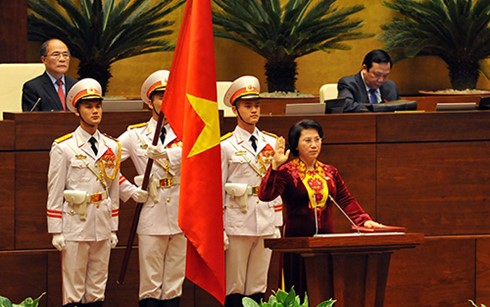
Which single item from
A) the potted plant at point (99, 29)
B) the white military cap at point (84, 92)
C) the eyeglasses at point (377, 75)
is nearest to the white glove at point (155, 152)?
the white military cap at point (84, 92)

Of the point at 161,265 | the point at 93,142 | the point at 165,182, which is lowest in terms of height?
the point at 161,265

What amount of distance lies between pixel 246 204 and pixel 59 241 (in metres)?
1.11

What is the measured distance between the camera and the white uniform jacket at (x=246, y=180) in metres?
7.85

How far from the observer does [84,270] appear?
764 centimetres

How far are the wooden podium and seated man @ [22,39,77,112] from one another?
7.53ft

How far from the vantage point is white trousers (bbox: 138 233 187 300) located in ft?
25.8

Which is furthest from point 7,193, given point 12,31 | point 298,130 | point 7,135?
point 12,31

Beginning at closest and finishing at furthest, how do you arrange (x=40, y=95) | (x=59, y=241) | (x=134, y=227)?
(x=59, y=241)
(x=134, y=227)
(x=40, y=95)

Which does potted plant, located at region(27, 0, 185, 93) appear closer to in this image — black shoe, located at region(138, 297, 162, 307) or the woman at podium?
black shoe, located at region(138, 297, 162, 307)

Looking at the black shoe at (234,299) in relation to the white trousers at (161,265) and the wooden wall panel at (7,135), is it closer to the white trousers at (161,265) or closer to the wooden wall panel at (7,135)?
the white trousers at (161,265)

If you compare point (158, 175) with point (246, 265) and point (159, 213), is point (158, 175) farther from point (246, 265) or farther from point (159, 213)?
point (246, 265)

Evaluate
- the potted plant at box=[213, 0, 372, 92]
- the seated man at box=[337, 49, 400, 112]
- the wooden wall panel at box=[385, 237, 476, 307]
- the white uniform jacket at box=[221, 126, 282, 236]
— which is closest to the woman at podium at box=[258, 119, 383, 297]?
the white uniform jacket at box=[221, 126, 282, 236]

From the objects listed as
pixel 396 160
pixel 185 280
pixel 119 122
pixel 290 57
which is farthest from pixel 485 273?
pixel 290 57

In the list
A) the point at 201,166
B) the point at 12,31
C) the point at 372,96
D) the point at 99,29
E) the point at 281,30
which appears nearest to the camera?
the point at 201,166
